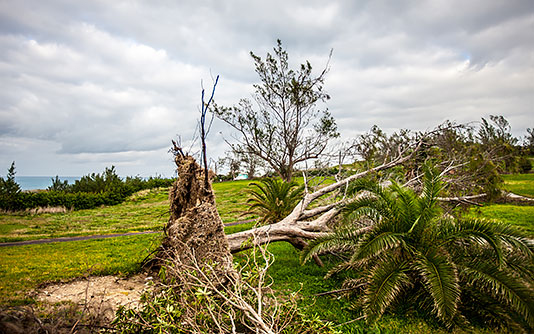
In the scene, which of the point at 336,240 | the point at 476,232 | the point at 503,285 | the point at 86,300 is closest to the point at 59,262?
the point at 86,300

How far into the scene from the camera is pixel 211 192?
5.22 meters

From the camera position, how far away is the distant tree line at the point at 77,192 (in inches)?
667

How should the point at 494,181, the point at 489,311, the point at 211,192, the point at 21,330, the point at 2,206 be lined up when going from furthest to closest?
the point at 2,206
the point at 494,181
the point at 211,192
the point at 489,311
the point at 21,330

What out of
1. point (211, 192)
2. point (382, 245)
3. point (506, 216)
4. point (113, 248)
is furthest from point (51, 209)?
point (506, 216)

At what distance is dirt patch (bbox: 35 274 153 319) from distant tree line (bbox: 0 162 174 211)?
15.9 meters

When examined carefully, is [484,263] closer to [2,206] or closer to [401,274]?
[401,274]

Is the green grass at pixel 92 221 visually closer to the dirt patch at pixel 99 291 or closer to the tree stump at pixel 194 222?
the dirt patch at pixel 99 291

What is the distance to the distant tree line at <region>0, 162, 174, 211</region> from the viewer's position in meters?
16.9

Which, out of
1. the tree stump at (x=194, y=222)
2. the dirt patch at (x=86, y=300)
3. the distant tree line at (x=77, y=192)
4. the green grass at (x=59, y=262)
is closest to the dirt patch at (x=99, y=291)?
the dirt patch at (x=86, y=300)

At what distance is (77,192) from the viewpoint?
2192cm

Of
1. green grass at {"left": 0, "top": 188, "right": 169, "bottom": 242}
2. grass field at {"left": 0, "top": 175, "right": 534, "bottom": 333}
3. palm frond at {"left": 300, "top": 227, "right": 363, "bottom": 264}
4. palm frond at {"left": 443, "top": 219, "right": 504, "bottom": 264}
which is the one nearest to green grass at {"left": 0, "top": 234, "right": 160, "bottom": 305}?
grass field at {"left": 0, "top": 175, "right": 534, "bottom": 333}

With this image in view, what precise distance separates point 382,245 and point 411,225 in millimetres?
863

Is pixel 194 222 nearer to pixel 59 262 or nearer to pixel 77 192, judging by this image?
pixel 59 262

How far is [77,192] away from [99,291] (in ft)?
67.6
